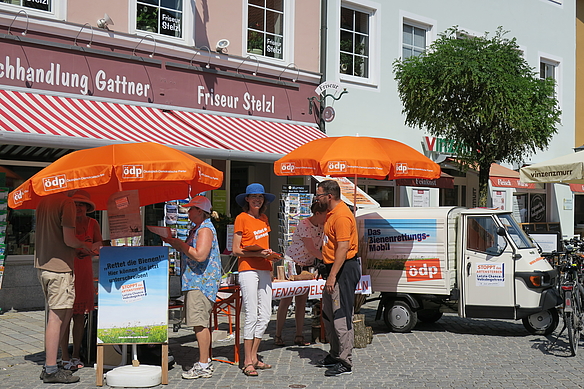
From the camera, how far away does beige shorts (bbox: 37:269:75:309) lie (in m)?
6.15

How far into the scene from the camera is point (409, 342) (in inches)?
323

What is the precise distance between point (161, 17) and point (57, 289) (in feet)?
22.4

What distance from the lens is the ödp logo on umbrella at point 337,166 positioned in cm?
808

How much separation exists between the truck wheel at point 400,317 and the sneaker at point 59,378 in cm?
426

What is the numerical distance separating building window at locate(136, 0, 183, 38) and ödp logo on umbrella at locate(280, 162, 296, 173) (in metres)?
4.29

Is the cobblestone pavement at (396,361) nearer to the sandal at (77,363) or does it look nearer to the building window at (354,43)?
the sandal at (77,363)

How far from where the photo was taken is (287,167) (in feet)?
28.9

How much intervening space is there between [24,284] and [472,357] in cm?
660

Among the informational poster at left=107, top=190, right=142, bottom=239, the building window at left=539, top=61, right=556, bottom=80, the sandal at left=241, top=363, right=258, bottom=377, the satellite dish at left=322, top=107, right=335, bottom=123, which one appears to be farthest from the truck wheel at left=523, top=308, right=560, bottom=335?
the building window at left=539, top=61, right=556, bottom=80

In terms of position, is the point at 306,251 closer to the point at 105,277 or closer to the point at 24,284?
the point at 105,277

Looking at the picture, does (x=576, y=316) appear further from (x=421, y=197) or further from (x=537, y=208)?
(x=537, y=208)

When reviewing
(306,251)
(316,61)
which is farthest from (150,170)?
(316,61)

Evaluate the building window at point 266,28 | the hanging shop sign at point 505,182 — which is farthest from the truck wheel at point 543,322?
the building window at point 266,28

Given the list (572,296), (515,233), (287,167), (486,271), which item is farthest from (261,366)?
(515,233)
